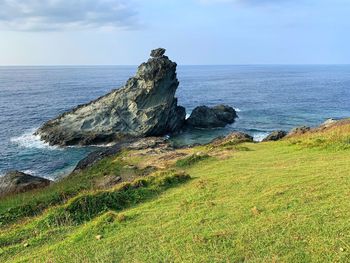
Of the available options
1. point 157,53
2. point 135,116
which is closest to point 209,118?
point 135,116

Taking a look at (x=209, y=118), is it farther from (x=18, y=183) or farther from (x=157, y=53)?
(x=18, y=183)

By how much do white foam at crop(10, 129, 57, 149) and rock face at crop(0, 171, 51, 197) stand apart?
26.3 meters

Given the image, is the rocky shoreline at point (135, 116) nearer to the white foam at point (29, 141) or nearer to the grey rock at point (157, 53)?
→ the grey rock at point (157, 53)

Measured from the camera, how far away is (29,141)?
68.9 meters

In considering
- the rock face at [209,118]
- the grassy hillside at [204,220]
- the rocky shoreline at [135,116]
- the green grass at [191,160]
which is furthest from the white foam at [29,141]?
the grassy hillside at [204,220]

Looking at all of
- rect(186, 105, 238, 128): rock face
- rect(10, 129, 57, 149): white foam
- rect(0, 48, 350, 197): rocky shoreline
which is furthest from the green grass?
rect(186, 105, 238, 128): rock face

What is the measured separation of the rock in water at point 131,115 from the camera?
69688mm

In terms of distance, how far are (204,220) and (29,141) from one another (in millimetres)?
59085

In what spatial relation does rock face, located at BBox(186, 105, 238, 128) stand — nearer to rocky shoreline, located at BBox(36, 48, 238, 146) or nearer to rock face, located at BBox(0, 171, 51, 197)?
rocky shoreline, located at BBox(36, 48, 238, 146)

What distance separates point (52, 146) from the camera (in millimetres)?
65938

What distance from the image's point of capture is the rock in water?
69688mm

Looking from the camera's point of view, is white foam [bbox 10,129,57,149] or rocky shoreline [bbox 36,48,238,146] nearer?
white foam [bbox 10,129,57,149]

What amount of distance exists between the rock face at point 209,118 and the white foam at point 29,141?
2917cm

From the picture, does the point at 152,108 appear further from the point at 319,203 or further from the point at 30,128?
the point at 319,203
